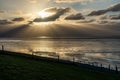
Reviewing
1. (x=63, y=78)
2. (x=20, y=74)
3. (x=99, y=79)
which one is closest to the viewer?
(x=20, y=74)

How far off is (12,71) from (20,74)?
131 centimetres

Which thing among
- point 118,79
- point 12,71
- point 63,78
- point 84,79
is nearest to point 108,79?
point 118,79

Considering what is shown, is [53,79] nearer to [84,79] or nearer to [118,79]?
[84,79]

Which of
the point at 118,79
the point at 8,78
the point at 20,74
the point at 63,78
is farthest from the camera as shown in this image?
the point at 118,79

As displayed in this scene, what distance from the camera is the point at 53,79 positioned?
101 ft

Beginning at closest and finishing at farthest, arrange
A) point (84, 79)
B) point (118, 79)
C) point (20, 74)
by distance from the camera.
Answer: point (20, 74), point (84, 79), point (118, 79)

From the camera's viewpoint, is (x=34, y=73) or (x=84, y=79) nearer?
(x=34, y=73)

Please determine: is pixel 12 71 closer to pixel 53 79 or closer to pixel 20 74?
pixel 20 74

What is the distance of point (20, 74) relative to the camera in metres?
30.5

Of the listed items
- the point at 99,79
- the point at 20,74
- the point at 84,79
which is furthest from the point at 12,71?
the point at 99,79

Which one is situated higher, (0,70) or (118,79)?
(0,70)

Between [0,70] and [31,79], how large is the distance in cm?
427

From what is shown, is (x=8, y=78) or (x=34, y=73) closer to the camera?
(x=8, y=78)

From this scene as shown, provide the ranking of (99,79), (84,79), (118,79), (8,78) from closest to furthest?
(8,78)
(84,79)
(99,79)
(118,79)
